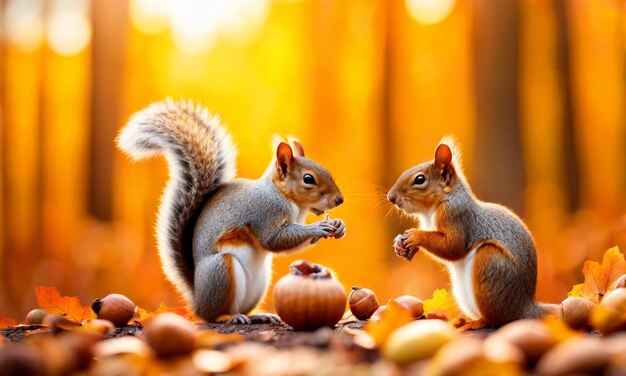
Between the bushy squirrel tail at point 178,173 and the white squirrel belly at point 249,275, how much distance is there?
0.70ft

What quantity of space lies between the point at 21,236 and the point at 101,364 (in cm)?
681

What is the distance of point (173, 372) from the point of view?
1.39m

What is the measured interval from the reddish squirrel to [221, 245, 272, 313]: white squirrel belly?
46 centimetres

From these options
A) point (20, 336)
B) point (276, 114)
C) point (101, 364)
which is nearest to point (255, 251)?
point (20, 336)

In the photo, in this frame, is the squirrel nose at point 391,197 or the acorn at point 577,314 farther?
Answer: the squirrel nose at point 391,197

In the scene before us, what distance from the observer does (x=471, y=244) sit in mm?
2074

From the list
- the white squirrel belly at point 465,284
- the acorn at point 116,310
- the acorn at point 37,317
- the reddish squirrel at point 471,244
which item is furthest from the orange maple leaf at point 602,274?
the acorn at point 37,317

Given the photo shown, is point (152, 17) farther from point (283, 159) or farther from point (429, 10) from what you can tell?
point (283, 159)

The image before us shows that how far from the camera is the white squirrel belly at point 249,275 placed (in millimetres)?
2238

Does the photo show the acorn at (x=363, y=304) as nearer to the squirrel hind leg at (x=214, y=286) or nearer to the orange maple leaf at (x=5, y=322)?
the squirrel hind leg at (x=214, y=286)

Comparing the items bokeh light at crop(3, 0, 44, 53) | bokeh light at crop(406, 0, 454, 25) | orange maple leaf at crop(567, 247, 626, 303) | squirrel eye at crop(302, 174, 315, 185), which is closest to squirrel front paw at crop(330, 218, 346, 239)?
squirrel eye at crop(302, 174, 315, 185)

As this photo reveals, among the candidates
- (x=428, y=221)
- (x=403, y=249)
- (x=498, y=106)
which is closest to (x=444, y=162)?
(x=428, y=221)

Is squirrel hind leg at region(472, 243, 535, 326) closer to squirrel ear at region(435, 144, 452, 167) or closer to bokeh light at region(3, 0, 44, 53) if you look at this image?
squirrel ear at region(435, 144, 452, 167)

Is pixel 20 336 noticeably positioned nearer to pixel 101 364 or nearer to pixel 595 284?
pixel 101 364
